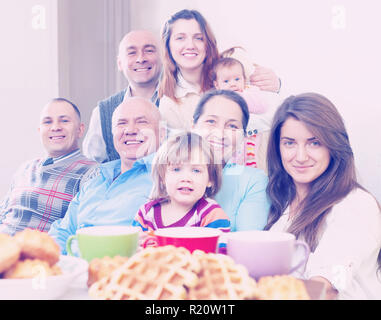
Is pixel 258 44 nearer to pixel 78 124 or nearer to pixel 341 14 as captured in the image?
pixel 341 14

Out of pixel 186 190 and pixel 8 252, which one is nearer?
pixel 8 252

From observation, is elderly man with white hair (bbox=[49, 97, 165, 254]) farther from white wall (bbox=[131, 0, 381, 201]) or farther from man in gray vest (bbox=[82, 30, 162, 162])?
white wall (bbox=[131, 0, 381, 201])

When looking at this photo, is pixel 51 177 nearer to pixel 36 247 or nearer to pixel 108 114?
pixel 108 114

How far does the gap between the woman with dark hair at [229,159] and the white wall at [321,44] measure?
167 millimetres

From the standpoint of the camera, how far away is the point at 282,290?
1.69ft

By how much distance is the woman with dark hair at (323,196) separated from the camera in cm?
107

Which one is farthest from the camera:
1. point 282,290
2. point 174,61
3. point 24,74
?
point 24,74

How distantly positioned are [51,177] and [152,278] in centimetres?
90

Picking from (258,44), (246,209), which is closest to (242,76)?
(258,44)

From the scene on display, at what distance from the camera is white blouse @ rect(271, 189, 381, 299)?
3.40 feet

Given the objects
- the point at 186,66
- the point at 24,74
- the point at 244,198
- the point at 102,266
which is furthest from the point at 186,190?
the point at 24,74

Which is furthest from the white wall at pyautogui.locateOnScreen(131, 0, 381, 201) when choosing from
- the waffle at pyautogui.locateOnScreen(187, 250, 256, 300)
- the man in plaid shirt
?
the waffle at pyautogui.locateOnScreen(187, 250, 256, 300)

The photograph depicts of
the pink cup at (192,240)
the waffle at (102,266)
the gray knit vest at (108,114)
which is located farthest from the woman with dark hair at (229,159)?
the waffle at (102,266)
